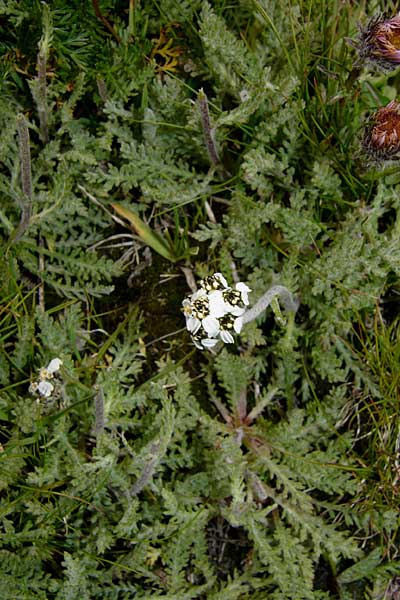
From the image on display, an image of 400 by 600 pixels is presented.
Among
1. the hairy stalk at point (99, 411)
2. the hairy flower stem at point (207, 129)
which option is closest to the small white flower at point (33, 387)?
the hairy stalk at point (99, 411)

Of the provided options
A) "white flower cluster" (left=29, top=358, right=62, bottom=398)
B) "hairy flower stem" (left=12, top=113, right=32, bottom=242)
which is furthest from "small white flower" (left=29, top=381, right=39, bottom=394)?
"hairy flower stem" (left=12, top=113, right=32, bottom=242)

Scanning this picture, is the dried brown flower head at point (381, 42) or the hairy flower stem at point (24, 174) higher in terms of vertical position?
the dried brown flower head at point (381, 42)

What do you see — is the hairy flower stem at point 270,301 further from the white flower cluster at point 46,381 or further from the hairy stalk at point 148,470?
the white flower cluster at point 46,381

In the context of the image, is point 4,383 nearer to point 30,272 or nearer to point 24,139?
point 30,272

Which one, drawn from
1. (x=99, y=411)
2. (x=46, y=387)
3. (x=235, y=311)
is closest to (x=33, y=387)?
(x=46, y=387)

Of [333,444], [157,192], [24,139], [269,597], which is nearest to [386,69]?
[157,192]

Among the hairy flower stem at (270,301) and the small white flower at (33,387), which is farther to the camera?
the small white flower at (33,387)

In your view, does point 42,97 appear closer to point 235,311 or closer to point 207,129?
point 207,129
